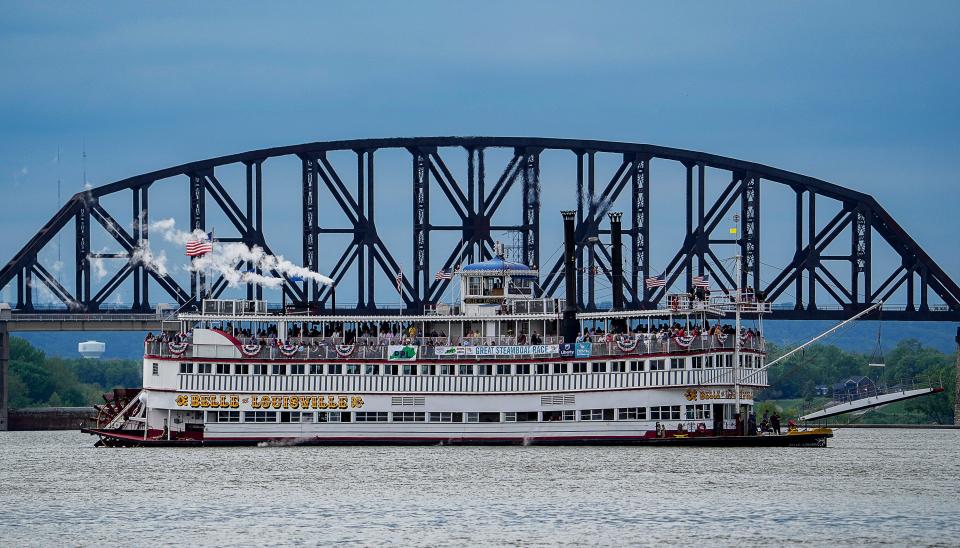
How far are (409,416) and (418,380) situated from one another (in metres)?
2.01

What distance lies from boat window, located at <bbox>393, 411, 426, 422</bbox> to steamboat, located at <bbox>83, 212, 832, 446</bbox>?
74 millimetres

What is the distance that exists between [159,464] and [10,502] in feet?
63.3

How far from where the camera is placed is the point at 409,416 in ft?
346

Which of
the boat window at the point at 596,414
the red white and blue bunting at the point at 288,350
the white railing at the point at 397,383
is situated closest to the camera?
the boat window at the point at 596,414

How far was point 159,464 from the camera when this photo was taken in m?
94.3

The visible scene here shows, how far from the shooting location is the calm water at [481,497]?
211 feet

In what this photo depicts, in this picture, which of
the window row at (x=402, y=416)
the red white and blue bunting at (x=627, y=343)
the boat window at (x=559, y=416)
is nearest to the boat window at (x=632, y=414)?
the window row at (x=402, y=416)

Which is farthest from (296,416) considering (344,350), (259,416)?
(344,350)

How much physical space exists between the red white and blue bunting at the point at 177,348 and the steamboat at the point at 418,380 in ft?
0.27

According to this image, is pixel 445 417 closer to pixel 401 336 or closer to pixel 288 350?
pixel 401 336

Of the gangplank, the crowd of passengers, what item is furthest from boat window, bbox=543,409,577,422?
the gangplank

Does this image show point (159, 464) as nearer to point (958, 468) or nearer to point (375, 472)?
point (375, 472)

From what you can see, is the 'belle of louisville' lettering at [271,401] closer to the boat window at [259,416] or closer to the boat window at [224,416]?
the boat window at [259,416]

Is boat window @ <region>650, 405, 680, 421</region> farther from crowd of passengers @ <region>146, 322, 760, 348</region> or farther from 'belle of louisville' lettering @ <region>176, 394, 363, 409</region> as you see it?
'belle of louisville' lettering @ <region>176, 394, 363, 409</region>
